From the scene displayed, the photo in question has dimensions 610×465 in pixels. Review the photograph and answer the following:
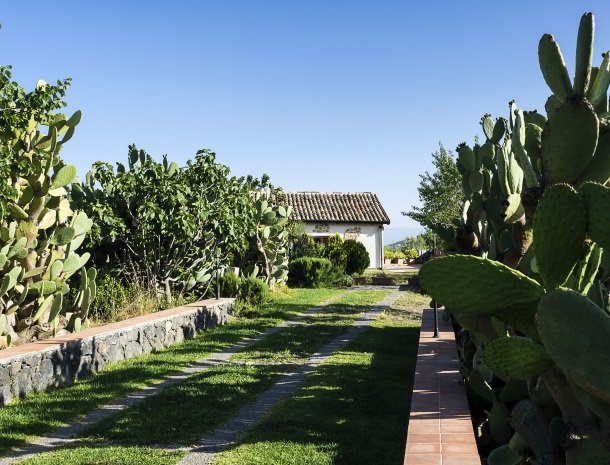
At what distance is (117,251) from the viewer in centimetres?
1523

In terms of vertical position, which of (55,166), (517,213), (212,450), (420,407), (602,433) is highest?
(55,166)

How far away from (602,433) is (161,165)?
40.0ft

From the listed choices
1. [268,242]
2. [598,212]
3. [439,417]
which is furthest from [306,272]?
[598,212]

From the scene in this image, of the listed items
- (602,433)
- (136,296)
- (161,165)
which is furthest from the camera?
(161,165)

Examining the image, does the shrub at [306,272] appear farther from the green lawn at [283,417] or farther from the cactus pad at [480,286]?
the cactus pad at [480,286]

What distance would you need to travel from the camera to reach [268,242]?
67.7 feet

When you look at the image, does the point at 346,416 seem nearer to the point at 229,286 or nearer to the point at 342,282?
the point at 229,286

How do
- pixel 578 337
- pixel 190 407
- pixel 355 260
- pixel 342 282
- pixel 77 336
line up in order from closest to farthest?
pixel 578 337
pixel 190 407
pixel 77 336
pixel 342 282
pixel 355 260

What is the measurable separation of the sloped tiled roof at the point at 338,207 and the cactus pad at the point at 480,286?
33116 millimetres

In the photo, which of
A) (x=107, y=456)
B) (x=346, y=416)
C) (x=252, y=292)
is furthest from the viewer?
(x=252, y=292)

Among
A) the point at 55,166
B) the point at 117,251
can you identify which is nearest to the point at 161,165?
the point at 117,251

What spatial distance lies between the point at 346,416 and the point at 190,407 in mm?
1763

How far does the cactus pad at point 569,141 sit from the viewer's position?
2.53 meters

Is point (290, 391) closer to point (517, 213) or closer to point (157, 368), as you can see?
point (157, 368)
